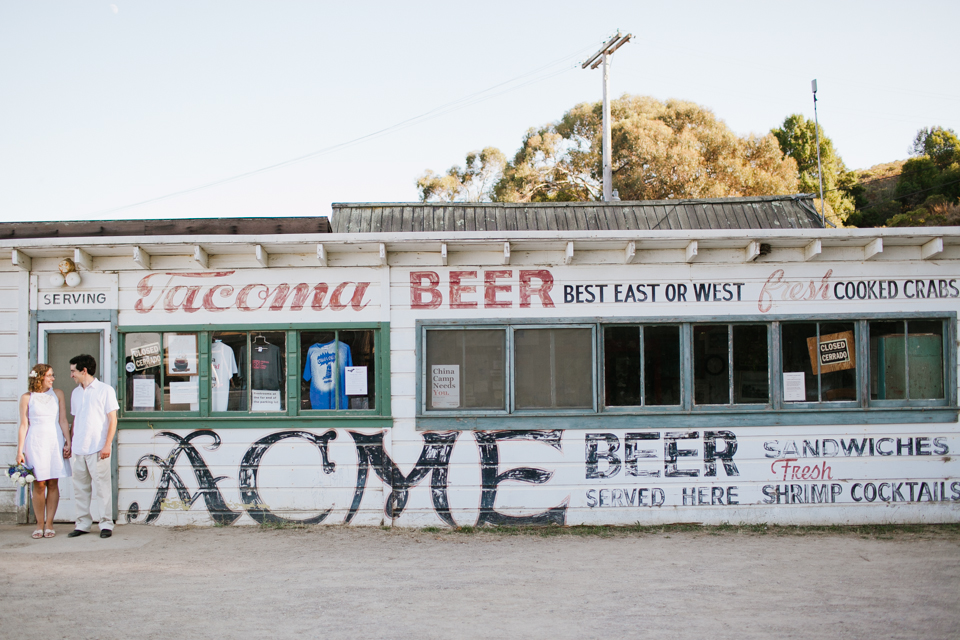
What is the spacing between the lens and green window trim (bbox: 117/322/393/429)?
7.18 meters

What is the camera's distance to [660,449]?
723cm

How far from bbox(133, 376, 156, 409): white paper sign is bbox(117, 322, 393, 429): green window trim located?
0.28ft

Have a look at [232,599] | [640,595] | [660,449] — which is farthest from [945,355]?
[232,599]

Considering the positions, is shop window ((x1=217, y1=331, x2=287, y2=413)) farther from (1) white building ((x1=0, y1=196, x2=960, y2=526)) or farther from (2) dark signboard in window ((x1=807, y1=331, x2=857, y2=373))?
(2) dark signboard in window ((x1=807, y1=331, x2=857, y2=373))

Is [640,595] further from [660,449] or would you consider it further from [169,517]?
[169,517]

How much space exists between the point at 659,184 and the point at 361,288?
67.5ft

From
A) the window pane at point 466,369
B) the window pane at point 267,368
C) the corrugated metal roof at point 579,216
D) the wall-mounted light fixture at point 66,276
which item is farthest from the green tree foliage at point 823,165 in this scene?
the wall-mounted light fixture at point 66,276

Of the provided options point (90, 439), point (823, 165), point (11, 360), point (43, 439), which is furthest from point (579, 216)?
point (823, 165)

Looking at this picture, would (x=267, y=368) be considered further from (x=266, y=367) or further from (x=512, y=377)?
(x=512, y=377)

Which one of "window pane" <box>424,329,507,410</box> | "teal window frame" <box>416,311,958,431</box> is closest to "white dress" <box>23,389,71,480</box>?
"teal window frame" <box>416,311,958,431</box>

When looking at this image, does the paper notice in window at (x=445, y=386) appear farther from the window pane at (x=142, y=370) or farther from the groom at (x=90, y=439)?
the groom at (x=90, y=439)

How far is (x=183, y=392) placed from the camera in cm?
731

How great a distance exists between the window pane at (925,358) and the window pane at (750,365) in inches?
63.7

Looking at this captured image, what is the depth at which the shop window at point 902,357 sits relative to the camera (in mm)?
7422
